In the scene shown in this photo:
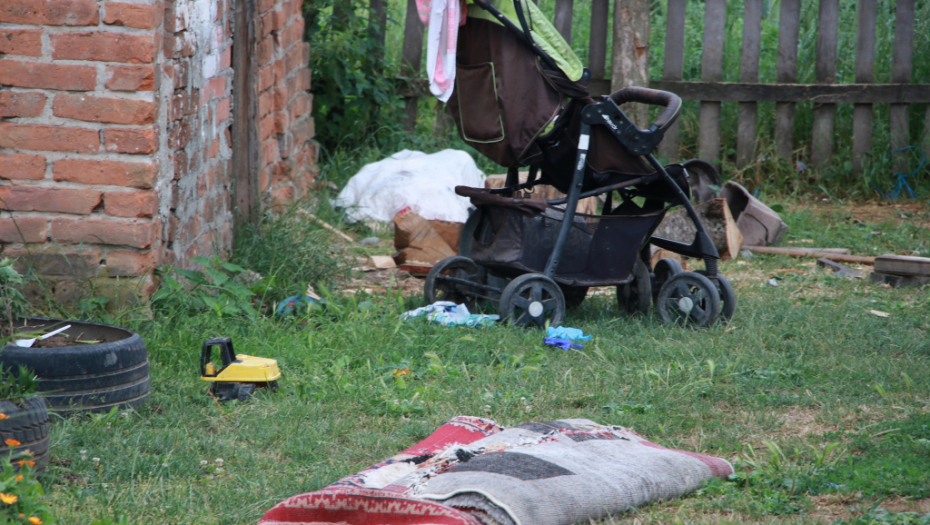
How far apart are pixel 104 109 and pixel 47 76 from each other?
0.25m

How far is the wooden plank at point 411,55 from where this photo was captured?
23.9 feet

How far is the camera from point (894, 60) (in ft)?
23.3

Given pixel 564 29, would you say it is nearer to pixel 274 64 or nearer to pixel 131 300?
pixel 274 64

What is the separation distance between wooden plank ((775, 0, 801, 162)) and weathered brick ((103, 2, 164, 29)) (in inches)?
212

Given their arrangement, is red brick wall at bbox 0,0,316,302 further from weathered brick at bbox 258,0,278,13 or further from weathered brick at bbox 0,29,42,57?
weathered brick at bbox 258,0,278,13

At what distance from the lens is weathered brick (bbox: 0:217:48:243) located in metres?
3.46

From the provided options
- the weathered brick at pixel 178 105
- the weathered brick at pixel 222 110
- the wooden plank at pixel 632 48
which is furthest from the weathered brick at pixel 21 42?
the wooden plank at pixel 632 48

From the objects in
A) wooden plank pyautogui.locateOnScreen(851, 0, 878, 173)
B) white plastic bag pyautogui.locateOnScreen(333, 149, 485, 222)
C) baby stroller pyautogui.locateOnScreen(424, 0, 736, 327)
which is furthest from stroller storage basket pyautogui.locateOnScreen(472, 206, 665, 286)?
wooden plank pyautogui.locateOnScreen(851, 0, 878, 173)

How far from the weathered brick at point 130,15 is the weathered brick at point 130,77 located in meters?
0.16

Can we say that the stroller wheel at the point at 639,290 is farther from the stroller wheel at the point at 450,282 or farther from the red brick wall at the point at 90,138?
the red brick wall at the point at 90,138

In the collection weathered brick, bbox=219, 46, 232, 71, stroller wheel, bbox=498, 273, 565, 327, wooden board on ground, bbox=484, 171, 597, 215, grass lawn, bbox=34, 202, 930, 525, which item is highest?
weathered brick, bbox=219, 46, 232, 71

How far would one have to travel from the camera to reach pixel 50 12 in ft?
11.0

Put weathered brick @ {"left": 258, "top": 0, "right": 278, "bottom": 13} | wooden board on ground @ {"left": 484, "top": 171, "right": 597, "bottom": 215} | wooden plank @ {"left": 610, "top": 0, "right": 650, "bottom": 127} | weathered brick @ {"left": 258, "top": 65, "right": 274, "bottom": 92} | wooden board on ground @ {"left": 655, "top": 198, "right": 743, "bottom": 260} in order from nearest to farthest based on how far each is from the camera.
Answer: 1. weathered brick @ {"left": 258, "top": 0, "right": 278, "bottom": 13}
2. weathered brick @ {"left": 258, "top": 65, "right": 274, "bottom": 92}
3. wooden board on ground @ {"left": 484, "top": 171, "right": 597, "bottom": 215}
4. wooden board on ground @ {"left": 655, "top": 198, "right": 743, "bottom": 260}
5. wooden plank @ {"left": 610, "top": 0, "right": 650, "bottom": 127}

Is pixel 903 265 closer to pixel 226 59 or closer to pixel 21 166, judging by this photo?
pixel 226 59
